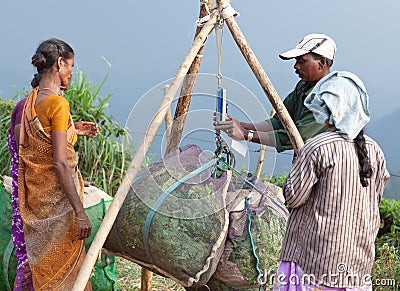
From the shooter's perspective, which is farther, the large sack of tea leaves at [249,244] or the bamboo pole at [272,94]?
the bamboo pole at [272,94]

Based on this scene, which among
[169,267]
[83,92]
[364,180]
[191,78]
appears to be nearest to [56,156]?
[169,267]

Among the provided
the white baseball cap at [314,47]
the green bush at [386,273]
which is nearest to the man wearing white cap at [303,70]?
the white baseball cap at [314,47]

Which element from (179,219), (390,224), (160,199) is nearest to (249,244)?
(179,219)

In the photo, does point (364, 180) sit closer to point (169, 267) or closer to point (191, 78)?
point (169, 267)

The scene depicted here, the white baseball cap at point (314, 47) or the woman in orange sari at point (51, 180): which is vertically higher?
the white baseball cap at point (314, 47)

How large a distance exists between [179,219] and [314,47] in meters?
1.01

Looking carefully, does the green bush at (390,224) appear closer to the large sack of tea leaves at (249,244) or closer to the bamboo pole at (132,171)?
the large sack of tea leaves at (249,244)

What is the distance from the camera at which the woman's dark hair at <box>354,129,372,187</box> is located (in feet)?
8.17

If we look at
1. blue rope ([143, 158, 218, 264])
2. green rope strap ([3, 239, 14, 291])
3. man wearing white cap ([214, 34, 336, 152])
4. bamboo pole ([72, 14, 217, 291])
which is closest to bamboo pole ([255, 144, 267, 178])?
man wearing white cap ([214, 34, 336, 152])

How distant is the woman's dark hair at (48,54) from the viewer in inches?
→ 116

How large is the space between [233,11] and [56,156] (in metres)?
1.12

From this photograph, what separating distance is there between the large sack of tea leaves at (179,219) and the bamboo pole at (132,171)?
0.57ft

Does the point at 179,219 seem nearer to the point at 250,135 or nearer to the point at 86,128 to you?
the point at 250,135

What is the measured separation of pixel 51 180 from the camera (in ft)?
9.93
